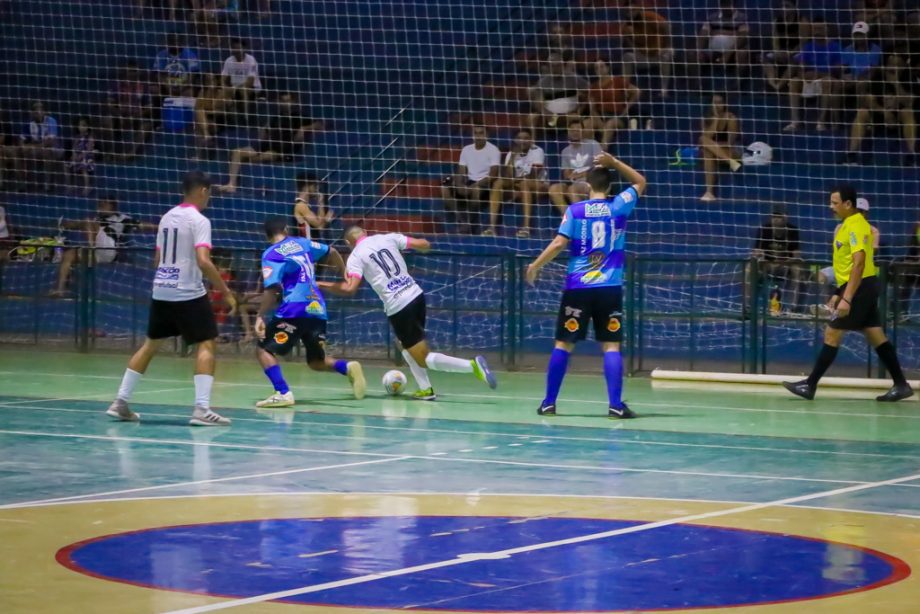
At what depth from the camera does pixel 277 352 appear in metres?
16.0

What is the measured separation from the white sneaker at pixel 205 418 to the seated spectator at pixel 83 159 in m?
12.4

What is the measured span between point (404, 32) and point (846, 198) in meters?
11.6

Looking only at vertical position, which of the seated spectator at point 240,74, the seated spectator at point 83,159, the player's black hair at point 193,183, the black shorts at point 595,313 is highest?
the seated spectator at point 240,74

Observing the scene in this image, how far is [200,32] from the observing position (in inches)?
1068

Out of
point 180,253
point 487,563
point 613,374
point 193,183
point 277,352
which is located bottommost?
point 487,563

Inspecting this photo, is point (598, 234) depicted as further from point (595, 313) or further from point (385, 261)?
point (385, 261)

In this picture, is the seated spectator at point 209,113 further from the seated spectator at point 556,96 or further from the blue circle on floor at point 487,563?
the blue circle on floor at point 487,563

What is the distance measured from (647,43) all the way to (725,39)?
1.20 metres

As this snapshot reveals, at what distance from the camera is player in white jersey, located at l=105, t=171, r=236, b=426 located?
1394cm

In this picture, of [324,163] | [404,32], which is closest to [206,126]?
[324,163]

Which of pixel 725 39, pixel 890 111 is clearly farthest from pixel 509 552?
pixel 725 39

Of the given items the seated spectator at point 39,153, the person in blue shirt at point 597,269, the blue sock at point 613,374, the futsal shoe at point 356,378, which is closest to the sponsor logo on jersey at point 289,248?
the futsal shoe at point 356,378

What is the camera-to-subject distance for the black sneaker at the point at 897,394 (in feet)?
55.3

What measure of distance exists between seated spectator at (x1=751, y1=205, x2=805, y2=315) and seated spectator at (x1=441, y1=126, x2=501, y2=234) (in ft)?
13.1
